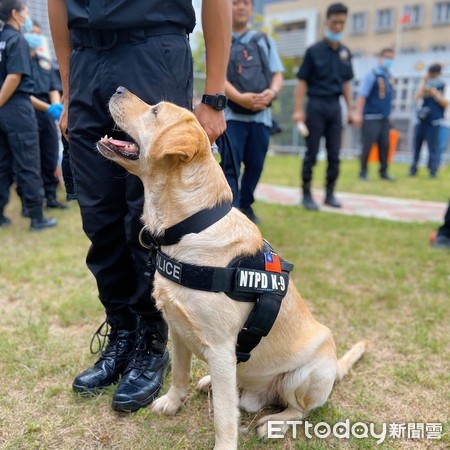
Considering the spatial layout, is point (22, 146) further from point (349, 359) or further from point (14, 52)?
point (349, 359)

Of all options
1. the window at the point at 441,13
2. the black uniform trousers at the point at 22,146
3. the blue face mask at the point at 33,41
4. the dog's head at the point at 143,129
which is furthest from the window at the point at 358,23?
the dog's head at the point at 143,129

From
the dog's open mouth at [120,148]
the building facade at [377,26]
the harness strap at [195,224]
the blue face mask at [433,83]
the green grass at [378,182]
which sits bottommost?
the green grass at [378,182]

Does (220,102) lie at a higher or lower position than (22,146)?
higher

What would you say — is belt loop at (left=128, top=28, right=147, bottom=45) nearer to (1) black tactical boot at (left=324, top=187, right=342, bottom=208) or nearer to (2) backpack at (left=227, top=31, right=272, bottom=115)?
(2) backpack at (left=227, top=31, right=272, bottom=115)

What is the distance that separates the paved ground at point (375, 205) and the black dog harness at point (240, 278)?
4.87 metres

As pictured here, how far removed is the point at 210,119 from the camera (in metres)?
2.21

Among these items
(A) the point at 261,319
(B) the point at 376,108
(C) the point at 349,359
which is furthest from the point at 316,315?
(B) the point at 376,108

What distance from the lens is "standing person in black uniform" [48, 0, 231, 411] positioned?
204 centimetres

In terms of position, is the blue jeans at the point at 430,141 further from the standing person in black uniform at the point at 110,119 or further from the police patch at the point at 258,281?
the police patch at the point at 258,281

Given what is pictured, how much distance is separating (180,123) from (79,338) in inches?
70.9

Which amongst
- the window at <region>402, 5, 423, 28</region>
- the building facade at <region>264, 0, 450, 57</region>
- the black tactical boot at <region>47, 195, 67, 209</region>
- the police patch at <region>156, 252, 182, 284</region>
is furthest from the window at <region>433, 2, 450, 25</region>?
the police patch at <region>156, 252, 182, 284</region>

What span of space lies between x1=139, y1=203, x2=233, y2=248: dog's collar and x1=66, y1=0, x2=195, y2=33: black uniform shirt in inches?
36.8

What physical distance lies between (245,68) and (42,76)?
134 inches

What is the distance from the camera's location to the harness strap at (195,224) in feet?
6.10
